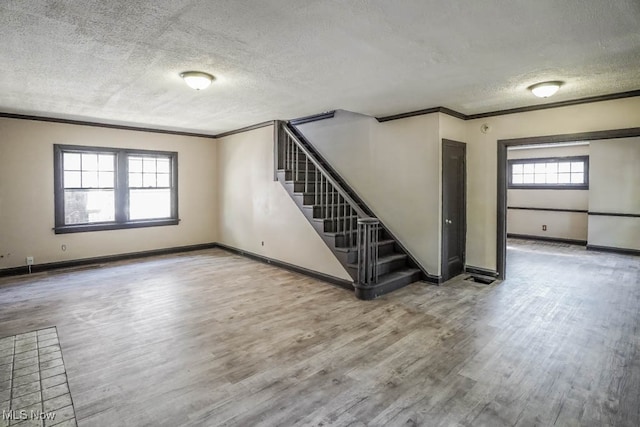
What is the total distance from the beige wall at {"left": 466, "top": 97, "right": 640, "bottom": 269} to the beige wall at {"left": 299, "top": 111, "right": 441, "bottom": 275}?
2.97ft

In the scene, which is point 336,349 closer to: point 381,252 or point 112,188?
point 381,252

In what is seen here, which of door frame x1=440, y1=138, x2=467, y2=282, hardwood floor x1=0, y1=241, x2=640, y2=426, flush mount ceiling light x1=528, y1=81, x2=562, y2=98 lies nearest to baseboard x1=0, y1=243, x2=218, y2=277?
hardwood floor x1=0, y1=241, x2=640, y2=426

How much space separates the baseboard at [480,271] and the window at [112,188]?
588 cm

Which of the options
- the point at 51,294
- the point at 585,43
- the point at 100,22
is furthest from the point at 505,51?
the point at 51,294

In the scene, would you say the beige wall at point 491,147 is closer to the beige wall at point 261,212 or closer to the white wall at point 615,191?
the beige wall at point 261,212

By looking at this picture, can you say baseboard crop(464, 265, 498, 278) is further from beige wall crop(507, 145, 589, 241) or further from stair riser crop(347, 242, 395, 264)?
beige wall crop(507, 145, 589, 241)

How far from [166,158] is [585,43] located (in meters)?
7.12

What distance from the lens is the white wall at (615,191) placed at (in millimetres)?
7191

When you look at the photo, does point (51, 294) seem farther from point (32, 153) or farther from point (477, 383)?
point (477, 383)

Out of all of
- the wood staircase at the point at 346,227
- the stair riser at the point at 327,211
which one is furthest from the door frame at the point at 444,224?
the stair riser at the point at 327,211

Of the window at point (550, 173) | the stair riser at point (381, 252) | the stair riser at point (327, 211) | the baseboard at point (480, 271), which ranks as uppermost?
the window at point (550, 173)

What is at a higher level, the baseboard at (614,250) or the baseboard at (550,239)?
the baseboard at (550,239)

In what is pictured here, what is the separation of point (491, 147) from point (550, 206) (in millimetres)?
4948

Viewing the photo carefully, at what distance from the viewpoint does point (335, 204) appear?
19.3 ft
